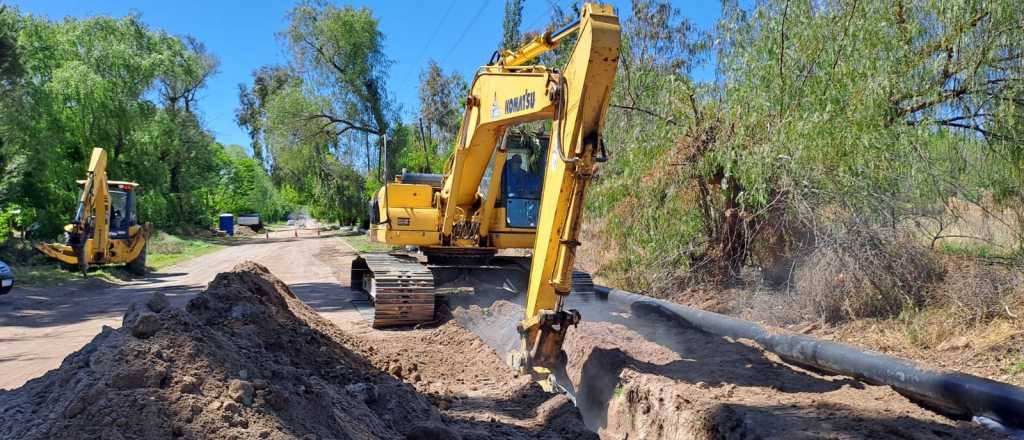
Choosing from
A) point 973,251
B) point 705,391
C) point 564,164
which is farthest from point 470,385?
point 973,251

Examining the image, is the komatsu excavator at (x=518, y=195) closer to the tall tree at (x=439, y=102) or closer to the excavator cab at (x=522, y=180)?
the excavator cab at (x=522, y=180)

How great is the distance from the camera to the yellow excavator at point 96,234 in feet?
54.6

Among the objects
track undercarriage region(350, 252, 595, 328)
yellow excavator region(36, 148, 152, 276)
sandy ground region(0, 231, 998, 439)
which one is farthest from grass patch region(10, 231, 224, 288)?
track undercarriage region(350, 252, 595, 328)

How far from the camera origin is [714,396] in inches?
203

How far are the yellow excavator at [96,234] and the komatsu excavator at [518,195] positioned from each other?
786 cm

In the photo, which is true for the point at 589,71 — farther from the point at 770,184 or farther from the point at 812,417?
the point at 770,184

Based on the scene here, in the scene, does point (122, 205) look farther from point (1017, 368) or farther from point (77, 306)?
point (1017, 368)

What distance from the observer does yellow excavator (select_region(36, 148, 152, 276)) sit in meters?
16.7

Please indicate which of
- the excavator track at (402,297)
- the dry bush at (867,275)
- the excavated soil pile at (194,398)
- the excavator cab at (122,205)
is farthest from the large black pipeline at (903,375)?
the excavator cab at (122,205)

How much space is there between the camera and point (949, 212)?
25.9ft

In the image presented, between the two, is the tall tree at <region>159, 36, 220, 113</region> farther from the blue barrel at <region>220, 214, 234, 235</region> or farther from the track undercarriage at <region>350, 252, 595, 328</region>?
the track undercarriage at <region>350, 252, 595, 328</region>

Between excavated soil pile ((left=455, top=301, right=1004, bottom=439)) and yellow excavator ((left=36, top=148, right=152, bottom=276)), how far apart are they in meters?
13.2

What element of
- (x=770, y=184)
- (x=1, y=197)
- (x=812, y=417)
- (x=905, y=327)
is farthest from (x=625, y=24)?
(x=1, y=197)

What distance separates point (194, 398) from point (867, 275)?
6.47 meters
